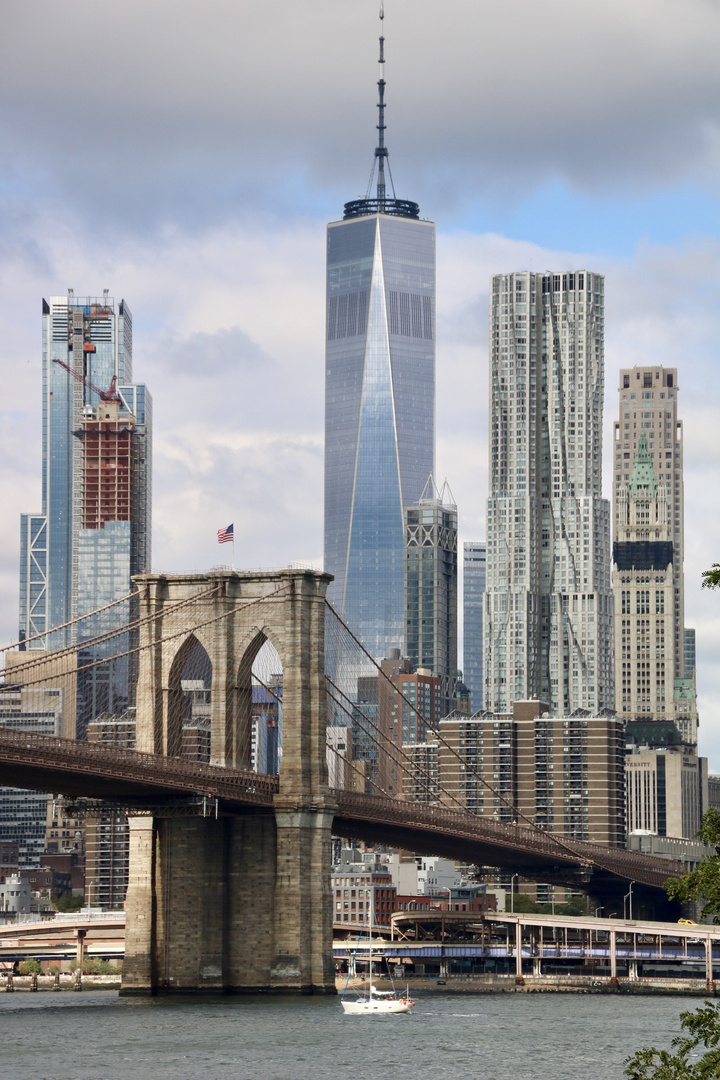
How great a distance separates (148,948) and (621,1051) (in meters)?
29.7

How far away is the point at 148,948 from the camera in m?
100

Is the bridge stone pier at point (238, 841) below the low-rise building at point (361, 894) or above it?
above

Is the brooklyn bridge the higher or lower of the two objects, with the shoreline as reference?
higher

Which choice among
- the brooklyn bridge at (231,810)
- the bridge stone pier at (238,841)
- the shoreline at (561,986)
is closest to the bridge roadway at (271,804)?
the brooklyn bridge at (231,810)

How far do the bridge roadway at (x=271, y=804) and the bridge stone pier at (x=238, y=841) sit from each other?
1726 mm

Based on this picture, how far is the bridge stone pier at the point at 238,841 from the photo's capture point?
10025cm

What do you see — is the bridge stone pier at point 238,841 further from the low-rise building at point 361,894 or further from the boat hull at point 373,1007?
the low-rise building at point 361,894

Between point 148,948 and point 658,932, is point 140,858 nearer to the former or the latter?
point 148,948

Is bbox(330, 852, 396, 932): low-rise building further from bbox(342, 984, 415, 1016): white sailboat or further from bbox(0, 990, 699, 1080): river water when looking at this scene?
bbox(342, 984, 415, 1016): white sailboat

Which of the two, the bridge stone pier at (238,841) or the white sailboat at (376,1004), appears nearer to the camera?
the white sailboat at (376,1004)

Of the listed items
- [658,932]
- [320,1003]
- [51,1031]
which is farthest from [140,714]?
[658,932]

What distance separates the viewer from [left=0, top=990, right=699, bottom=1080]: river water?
227ft

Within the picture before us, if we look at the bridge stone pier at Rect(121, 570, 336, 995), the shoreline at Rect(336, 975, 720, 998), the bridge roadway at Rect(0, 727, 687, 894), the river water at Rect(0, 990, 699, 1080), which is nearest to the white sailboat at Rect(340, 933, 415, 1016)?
the river water at Rect(0, 990, 699, 1080)

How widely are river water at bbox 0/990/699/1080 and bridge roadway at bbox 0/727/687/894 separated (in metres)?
9.11
